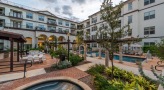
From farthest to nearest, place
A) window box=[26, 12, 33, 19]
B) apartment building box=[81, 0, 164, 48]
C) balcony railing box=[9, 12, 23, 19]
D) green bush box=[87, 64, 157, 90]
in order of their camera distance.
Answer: window box=[26, 12, 33, 19]
balcony railing box=[9, 12, 23, 19]
apartment building box=[81, 0, 164, 48]
green bush box=[87, 64, 157, 90]

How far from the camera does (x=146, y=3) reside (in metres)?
26.7

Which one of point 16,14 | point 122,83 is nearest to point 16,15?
point 16,14

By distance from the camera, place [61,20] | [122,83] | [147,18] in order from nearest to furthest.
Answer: [122,83], [147,18], [61,20]

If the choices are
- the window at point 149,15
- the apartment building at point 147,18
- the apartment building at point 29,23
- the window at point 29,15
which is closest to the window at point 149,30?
the apartment building at point 147,18

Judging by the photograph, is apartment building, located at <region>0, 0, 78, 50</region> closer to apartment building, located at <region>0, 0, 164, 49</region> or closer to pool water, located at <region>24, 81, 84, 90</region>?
apartment building, located at <region>0, 0, 164, 49</region>

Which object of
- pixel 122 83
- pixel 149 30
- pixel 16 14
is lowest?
pixel 122 83

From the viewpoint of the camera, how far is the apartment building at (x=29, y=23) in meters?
31.3

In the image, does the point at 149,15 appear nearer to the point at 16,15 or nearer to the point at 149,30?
the point at 149,30

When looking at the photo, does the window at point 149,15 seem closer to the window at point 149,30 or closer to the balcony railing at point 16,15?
the window at point 149,30

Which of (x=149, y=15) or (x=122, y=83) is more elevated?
(x=149, y=15)

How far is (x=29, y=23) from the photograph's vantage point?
37750 mm

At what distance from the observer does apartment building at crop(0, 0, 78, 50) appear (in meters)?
31.3

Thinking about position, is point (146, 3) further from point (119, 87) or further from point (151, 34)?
point (119, 87)

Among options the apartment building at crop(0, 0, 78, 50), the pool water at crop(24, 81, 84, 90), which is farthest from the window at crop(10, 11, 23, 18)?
the pool water at crop(24, 81, 84, 90)
